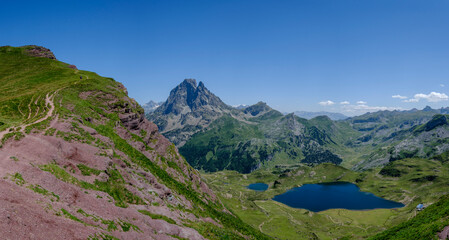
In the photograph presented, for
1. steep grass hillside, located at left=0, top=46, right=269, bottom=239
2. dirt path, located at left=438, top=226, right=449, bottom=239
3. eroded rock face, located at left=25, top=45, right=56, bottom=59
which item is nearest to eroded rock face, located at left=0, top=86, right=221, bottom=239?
steep grass hillside, located at left=0, top=46, right=269, bottom=239

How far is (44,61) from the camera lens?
429ft

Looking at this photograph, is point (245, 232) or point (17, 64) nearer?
point (245, 232)

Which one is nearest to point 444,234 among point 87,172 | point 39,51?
point 87,172

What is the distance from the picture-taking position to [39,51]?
15538 cm

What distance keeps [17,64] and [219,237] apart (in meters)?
144

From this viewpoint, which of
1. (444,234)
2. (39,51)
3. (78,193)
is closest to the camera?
(78,193)

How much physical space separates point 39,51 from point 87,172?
168562 millimetres

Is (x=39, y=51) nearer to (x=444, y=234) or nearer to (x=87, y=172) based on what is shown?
(x=87, y=172)

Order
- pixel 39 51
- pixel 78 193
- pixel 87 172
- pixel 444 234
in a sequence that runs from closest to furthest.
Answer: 1. pixel 78 193
2. pixel 87 172
3. pixel 444 234
4. pixel 39 51

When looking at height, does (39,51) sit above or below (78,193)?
Answer: above

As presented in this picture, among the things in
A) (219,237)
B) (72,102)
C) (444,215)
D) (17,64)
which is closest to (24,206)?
(219,237)

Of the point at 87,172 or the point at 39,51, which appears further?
the point at 39,51

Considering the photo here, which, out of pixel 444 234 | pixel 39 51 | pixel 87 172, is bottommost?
pixel 444 234

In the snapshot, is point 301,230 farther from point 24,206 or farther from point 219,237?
point 24,206
